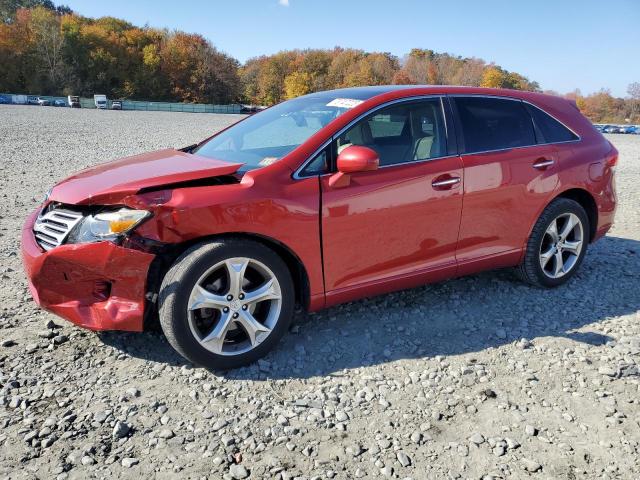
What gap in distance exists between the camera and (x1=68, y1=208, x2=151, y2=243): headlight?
9.29 feet

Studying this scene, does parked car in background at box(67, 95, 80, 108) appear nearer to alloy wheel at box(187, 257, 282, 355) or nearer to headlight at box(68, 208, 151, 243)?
headlight at box(68, 208, 151, 243)

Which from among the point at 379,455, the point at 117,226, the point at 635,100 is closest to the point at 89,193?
the point at 117,226

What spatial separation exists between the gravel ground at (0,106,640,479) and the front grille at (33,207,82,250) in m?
0.70

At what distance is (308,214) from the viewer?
3172mm

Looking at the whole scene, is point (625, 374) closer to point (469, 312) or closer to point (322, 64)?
point (469, 312)

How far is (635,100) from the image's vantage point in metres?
87.9

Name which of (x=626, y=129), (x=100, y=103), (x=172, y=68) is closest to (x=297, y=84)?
(x=172, y=68)

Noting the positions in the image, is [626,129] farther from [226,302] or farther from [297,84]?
[297,84]

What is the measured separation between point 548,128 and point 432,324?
2022mm

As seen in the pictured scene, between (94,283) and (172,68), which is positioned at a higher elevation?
(172,68)

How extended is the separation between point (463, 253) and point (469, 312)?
0.48m

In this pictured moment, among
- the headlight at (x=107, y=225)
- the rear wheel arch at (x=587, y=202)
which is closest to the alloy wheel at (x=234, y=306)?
the headlight at (x=107, y=225)

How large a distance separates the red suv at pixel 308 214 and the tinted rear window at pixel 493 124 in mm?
12

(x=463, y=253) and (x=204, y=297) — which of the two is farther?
(x=463, y=253)
